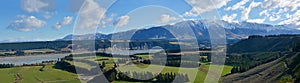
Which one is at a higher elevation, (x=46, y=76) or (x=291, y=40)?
(x=291, y=40)

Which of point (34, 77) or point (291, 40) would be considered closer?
point (34, 77)

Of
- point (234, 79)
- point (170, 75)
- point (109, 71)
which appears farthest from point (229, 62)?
point (109, 71)

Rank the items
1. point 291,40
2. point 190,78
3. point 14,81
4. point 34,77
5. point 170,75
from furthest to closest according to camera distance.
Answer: point 291,40, point 34,77, point 14,81, point 170,75, point 190,78

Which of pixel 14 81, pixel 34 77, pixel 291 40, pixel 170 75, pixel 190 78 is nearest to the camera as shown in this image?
pixel 190 78

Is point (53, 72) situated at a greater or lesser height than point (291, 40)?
lesser

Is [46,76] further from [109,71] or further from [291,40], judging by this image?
[291,40]

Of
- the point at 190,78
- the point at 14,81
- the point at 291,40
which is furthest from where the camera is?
the point at 291,40

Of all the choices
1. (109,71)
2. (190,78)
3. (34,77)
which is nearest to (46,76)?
(34,77)

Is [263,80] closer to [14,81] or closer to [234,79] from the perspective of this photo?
[234,79]

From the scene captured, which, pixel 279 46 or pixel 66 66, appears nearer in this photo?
pixel 66 66
